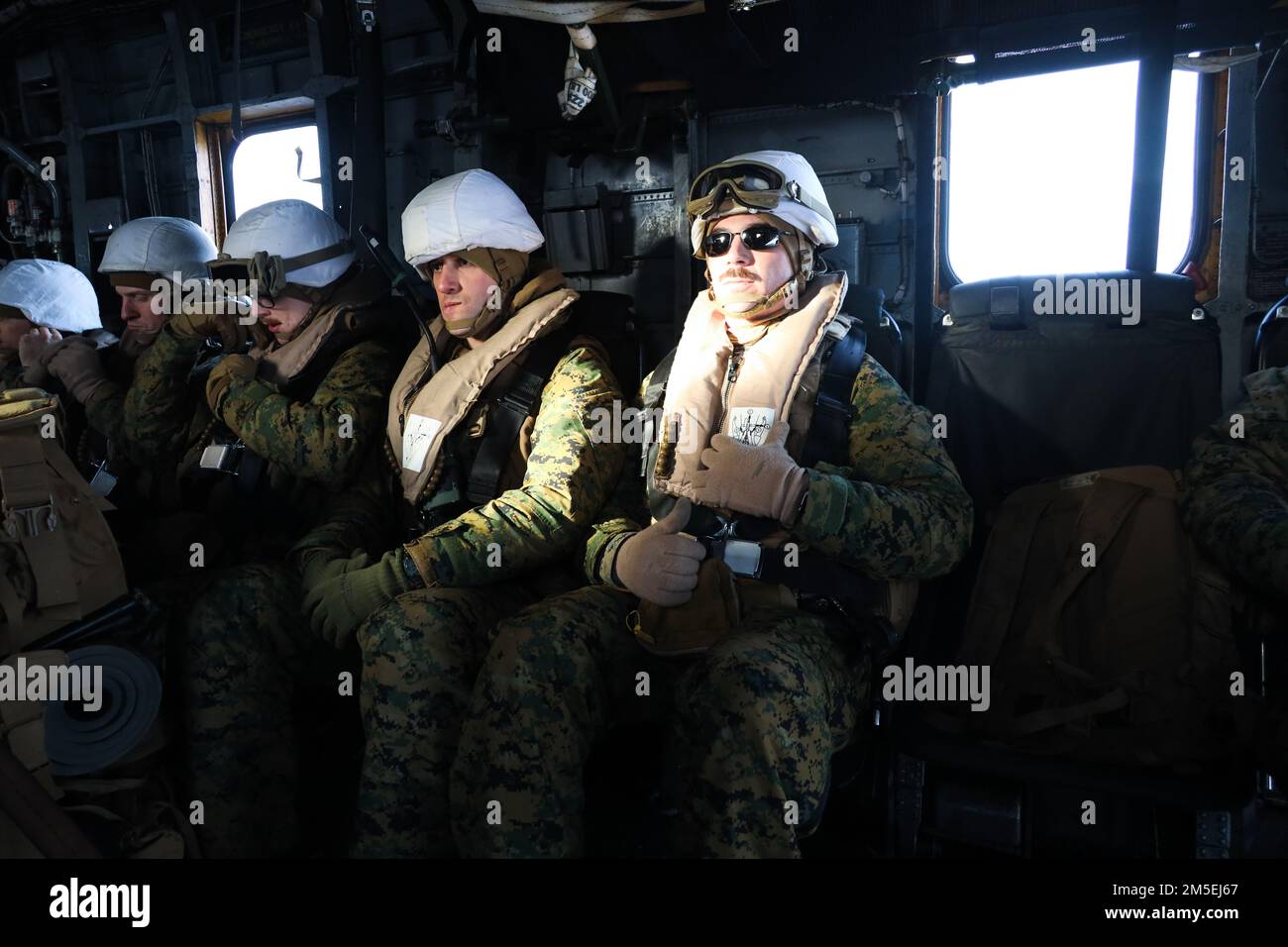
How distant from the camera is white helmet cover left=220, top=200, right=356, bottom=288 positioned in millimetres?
3090

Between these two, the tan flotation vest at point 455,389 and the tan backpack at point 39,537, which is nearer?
the tan backpack at point 39,537

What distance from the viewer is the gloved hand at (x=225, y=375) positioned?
2.92m

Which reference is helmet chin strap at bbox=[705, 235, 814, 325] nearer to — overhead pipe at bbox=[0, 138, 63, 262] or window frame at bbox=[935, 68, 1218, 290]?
window frame at bbox=[935, 68, 1218, 290]

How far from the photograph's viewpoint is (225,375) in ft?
9.62

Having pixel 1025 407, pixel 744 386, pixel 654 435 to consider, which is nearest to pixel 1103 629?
pixel 1025 407

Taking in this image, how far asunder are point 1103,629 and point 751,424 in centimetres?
96

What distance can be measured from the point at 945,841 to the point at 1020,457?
1024 millimetres

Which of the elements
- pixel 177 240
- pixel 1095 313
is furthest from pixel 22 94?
pixel 1095 313

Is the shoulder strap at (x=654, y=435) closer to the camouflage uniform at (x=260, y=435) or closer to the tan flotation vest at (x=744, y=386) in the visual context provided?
the tan flotation vest at (x=744, y=386)

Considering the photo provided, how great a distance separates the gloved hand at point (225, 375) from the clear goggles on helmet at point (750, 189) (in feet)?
4.90

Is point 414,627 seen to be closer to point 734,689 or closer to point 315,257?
point 734,689

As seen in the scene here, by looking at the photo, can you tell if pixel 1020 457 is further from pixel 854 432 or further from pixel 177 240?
pixel 177 240

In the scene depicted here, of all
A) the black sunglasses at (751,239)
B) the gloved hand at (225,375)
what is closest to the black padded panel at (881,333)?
the black sunglasses at (751,239)

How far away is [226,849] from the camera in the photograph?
244cm
